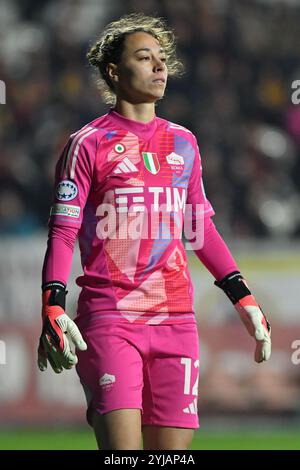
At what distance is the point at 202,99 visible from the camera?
13.0 metres

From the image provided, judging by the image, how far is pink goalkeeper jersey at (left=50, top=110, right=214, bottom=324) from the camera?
519 cm

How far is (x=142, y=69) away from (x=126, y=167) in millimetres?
461

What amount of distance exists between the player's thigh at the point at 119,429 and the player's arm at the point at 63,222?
1.06ft

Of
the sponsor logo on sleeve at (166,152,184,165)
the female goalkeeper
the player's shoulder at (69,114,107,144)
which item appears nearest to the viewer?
the female goalkeeper

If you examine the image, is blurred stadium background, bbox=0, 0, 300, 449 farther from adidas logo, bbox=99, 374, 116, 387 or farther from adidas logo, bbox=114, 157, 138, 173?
adidas logo, bbox=114, 157, 138, 173

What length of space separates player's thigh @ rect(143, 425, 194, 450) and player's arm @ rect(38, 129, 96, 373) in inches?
22.6

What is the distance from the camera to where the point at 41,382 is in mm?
10875

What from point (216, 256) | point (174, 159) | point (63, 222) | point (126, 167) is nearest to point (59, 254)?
point (63, 222)

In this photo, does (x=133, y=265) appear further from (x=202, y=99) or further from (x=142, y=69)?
(x=202, y=99)

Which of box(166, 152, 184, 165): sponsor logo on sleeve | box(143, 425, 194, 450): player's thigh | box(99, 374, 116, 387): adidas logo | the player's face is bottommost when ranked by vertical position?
box(143, 425, 194, 450): player's thigh

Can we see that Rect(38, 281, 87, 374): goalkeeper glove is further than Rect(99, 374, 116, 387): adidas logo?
No

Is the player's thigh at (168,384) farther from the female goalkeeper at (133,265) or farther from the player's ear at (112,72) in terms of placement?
the player's ear at (112,72)

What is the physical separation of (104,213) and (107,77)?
72 centimetres

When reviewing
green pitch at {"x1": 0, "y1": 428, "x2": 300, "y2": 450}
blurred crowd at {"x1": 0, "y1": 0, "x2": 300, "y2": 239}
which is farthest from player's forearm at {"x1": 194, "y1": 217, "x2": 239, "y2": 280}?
blurred crowd at {"x1": 0, "y1": 0, "x2": 300, "y2": 239}
